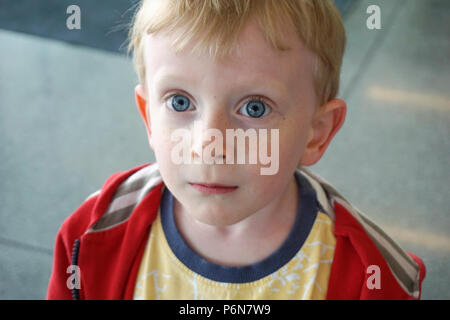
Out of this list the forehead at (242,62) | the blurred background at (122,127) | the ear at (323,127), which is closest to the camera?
the forehead at (242,62)

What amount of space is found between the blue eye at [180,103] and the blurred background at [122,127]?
0.47m

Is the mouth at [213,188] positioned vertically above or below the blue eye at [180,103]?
below

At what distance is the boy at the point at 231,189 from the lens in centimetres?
60

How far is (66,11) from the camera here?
1851 mm

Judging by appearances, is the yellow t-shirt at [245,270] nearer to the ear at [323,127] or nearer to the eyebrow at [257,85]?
the ear at [323,127]

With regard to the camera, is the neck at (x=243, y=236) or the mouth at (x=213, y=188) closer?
the mouth at (x=213, y=188)

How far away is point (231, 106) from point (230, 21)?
0.30 feet

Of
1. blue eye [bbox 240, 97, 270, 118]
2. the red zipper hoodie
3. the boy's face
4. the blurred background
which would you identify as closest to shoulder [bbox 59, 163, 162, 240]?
the red zipper hoodie

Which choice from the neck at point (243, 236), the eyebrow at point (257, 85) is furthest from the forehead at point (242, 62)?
the neck at point (243, 236)

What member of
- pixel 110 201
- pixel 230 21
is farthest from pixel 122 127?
pixel 230 21

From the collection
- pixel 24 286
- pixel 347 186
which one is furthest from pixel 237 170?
pixel 347 186

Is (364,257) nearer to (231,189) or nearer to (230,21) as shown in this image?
(231,189)

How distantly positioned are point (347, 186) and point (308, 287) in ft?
1.97

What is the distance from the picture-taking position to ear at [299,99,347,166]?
719 millimetres
